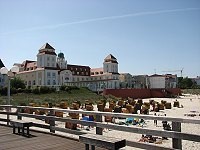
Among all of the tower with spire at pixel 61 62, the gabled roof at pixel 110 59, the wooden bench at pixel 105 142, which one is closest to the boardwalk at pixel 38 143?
the wooden bench at pixel 105 142

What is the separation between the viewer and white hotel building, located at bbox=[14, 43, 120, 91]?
3447 inches

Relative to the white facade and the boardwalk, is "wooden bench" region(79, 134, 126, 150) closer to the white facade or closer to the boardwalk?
the boardwalk

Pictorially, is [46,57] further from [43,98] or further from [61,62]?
[43,98]

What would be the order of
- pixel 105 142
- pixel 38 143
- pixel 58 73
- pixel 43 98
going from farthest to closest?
pixel 58 73
pixel 43 98
pixel 38 143
pixel 105 142

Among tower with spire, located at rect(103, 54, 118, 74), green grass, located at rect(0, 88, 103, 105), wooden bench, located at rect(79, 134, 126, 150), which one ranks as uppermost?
tower with spire, located at rect(103, 54, 118, 74)

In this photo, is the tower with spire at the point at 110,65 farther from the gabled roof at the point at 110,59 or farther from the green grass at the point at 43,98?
the green grass at the point at 43,98

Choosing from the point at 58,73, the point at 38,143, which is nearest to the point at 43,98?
the point at 38,143

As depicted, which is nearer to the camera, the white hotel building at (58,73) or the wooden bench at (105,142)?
the wooden bench at (105,142)

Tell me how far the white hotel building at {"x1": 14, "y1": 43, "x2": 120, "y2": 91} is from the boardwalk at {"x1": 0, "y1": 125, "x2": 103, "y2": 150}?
77.0 m

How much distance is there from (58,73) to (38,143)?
283 feet

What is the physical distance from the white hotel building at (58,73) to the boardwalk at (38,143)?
77034 millimetres

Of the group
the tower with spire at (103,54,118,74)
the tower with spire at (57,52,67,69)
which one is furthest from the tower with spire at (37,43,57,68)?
the tower with spire at (103,54,118,74)

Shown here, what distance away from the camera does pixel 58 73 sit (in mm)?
92375

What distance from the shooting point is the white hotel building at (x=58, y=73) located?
8756cm
